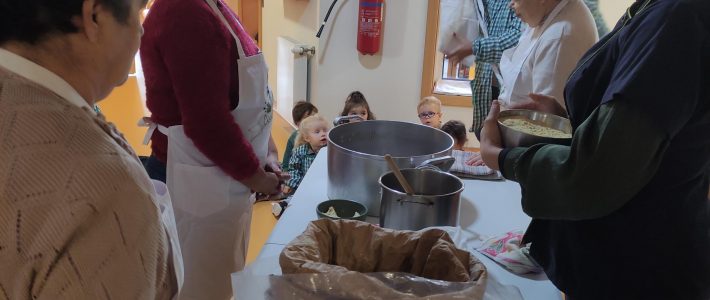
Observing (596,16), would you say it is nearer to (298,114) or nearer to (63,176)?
(298,114)

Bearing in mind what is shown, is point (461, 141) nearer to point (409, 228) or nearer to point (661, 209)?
point (409, 228)

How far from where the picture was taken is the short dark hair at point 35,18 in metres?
0.60

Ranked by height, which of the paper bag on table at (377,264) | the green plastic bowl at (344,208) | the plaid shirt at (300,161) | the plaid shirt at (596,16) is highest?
the plaid shirt at (596,16)

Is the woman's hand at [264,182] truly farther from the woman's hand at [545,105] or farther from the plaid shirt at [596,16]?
the plaid shirt at [596,16]

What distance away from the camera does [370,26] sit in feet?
10.8

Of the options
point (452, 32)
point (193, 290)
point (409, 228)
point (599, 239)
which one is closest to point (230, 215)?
point (193, 290)

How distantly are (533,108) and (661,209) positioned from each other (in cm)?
48

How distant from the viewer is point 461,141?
2.91 metres

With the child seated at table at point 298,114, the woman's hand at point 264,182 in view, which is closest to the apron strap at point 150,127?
the woman's hand at point 264,182

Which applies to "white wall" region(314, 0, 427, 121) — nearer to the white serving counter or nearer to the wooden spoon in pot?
the white serving counter

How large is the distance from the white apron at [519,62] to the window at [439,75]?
1.51 m

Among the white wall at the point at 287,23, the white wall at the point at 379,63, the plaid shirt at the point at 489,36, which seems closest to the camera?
the plaid shirt at the point at 489,36

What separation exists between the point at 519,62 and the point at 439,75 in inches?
80.4

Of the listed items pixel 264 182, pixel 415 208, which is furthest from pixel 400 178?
pixel 264 182
